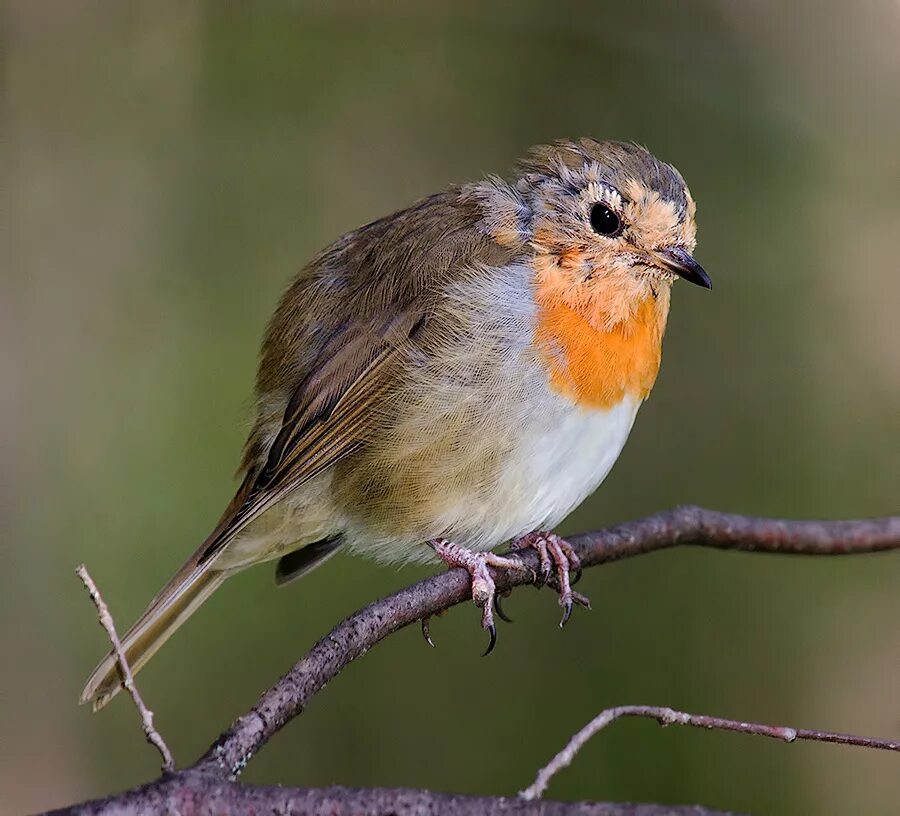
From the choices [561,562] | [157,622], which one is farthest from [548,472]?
[157,622]

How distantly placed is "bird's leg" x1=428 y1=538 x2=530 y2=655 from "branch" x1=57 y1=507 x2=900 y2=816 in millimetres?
32

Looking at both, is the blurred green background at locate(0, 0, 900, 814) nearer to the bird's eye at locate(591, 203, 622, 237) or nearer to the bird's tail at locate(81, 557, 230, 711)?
the bird's tail at locate(81, 557, 230, 711)

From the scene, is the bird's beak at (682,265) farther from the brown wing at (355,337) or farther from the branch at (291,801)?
the branch at (291,801)

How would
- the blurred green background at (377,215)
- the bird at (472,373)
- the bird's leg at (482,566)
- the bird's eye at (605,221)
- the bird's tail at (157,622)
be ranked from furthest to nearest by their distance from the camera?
the blurred green background at (377,215), the bird's eye at (605,221), the bird at (472,373), the bird's tail at (157,622), the bird's leg at (482,566)

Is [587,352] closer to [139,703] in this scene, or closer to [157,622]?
[157,622]

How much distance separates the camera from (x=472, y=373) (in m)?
3.48

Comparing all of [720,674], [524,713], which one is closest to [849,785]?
[720,674]

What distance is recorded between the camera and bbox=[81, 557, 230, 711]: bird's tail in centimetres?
334

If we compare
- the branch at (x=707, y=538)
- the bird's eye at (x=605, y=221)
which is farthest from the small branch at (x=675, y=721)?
the bird's eye at (x=605, y=221)

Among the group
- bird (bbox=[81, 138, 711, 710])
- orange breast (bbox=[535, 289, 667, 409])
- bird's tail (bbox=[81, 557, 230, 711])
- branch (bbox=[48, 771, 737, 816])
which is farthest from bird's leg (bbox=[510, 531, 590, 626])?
branch (bbox=[48, 771, 737, 816])

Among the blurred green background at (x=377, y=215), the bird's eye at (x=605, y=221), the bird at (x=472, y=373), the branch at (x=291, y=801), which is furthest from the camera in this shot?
the blurred green background at (x=377, y=215)

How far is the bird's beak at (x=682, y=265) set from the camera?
3463mm

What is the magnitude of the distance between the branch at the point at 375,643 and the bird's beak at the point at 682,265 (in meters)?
0.62

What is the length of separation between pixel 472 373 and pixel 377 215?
2568 mm
